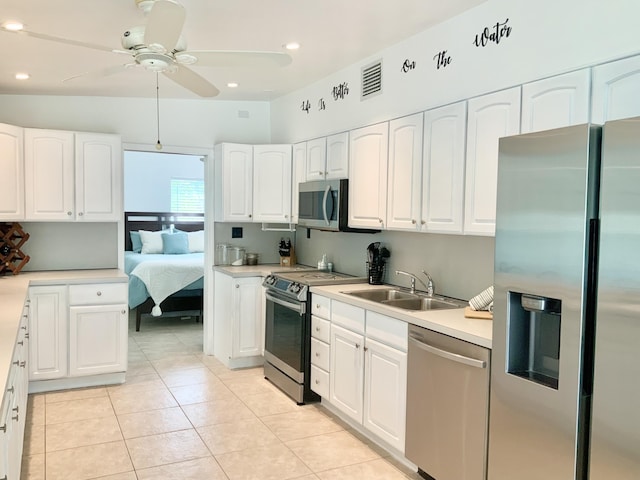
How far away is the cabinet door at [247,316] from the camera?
16.2 ft

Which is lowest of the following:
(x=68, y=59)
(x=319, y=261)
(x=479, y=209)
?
(x=319, y=261)

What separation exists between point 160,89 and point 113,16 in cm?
187

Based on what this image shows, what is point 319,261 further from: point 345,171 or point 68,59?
point 68,59

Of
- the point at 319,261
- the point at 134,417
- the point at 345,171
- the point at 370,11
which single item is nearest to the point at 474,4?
the point at 370,11

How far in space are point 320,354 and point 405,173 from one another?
1.47 meters

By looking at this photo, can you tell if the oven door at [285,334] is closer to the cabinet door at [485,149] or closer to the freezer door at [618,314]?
the cabinet door at [485,149]

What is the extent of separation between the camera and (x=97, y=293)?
4.48 meters

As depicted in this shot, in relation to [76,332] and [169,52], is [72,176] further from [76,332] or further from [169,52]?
[169,52]

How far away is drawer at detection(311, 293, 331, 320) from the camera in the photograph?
3836 mm

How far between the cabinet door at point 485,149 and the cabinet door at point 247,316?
2.52 m

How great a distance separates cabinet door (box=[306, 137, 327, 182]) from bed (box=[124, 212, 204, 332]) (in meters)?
2.69

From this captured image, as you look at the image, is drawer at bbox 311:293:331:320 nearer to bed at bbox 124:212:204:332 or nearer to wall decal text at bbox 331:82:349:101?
wall decal text at bbox 331:82:349:101

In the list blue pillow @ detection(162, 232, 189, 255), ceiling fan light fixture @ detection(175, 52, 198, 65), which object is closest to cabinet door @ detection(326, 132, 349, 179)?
ceiling fan light fixture @ detection(175, 52, 198, 65)

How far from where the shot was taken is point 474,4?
303 cm
